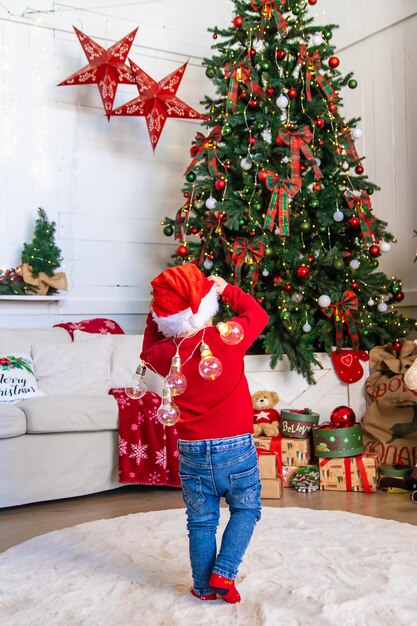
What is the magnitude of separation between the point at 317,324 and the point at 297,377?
0.35 metres

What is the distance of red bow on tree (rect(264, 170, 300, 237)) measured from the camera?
4.26 m

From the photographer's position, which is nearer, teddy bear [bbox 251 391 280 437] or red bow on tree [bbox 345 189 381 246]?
teddy bear [bbox 251 391 280 437]

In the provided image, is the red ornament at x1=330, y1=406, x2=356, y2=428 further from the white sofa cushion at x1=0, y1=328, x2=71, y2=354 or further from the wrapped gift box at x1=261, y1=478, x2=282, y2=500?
the white sofa cushion at x1=0, y1=328, x2=71, y2=354

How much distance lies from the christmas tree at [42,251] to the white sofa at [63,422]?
64 cm

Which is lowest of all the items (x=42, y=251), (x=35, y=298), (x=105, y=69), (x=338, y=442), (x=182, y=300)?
(x=338, y=442)

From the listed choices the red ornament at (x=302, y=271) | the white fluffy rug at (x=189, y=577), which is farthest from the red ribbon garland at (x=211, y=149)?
the white fluffy rug at (x=189, y=577)

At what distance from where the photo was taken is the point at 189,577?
8.05 feet

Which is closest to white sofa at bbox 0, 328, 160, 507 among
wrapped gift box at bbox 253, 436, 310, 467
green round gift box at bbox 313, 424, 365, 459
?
wrapped gift box at bbox 253, 436, 310, 467

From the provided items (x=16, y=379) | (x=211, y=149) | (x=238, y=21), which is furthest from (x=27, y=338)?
(x=238, y=21)

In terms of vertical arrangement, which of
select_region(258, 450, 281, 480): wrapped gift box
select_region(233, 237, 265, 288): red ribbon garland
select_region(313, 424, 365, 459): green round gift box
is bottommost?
select_region(258, 450, 281, 480): wrapped gift box

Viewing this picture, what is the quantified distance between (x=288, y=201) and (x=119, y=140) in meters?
1.79

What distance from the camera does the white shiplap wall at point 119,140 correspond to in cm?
508

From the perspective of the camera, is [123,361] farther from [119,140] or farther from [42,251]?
[119,140]

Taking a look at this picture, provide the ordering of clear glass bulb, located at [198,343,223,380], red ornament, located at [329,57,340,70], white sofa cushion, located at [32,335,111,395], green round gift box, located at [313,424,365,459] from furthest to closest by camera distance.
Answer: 1. red ornament, located at [329,57,340,70]
2. white sofa cushion, located at [32,335,111,395]
3. green round gift box, located at [313,424,365,459]
4. clear glass bulb, located at [198,343,223,380]
